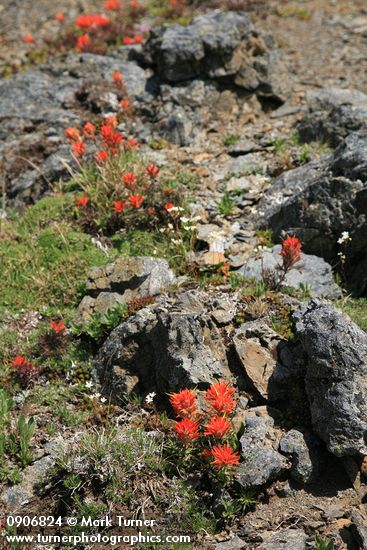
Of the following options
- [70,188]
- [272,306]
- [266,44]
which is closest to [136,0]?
[266,44]

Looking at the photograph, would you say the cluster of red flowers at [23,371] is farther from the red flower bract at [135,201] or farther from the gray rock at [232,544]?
the gray rock at [232,544]

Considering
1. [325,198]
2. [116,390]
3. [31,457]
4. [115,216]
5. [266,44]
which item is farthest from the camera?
[266,44]

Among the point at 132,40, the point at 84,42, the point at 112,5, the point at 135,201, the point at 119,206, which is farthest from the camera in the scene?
the point at 112,5

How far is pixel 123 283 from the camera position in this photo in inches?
306

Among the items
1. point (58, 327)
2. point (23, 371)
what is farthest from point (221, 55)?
point (23, 371)

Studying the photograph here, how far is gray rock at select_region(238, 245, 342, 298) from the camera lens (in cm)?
756

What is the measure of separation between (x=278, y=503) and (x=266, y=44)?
10.6 m

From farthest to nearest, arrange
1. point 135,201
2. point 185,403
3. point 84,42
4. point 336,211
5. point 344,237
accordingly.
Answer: point 84,42 → point 135,201 → point 336,211 → point 344,237 → point 185,403

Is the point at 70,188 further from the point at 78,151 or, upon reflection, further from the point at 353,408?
the point at 353,408

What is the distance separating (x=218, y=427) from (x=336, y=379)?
4.16 feet

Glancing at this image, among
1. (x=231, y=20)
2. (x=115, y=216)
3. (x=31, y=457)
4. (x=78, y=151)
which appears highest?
(x=231, y=20)

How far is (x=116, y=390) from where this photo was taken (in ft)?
22.0

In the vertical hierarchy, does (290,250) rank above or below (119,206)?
above

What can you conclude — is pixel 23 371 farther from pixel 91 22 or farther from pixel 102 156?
pixel 91 22
